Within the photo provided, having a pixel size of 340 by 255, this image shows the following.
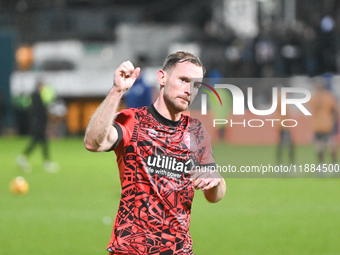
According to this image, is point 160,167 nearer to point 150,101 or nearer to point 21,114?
point 150,101

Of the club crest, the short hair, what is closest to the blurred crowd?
the club crest

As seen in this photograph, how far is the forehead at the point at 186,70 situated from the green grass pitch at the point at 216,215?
82 cm

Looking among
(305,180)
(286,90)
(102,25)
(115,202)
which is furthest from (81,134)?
(286,90)

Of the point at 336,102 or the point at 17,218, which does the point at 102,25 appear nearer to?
the point at 336,102

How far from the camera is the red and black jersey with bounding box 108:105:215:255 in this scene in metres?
4.44

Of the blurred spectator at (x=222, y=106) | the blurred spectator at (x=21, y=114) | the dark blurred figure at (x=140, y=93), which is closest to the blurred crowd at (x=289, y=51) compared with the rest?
the blurred spectator at (x=21, y=114)

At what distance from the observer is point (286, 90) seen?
571 centimetres

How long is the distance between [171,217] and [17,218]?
761 centimetres

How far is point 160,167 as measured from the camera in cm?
453

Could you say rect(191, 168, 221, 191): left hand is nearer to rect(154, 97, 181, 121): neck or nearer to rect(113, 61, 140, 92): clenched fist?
rect(154, 97, 181, 121): neck

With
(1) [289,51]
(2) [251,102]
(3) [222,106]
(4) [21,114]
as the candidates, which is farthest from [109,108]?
(4) [21,114]

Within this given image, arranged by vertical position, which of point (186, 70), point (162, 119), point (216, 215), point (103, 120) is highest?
point (216, 215)

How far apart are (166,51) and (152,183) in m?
35.6

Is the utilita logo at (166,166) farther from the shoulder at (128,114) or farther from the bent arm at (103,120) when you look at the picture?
the bent arm at (103,120)
